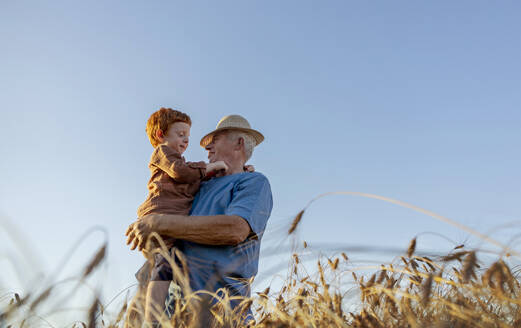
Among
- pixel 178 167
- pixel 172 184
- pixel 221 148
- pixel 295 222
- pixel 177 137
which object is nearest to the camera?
pixel 295 222

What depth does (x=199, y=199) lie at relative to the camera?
4.03 m

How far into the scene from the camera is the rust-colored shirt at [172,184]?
383 cm

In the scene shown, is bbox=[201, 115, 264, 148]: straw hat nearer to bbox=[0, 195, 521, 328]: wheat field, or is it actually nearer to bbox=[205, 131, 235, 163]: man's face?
bbox=[205, 131, 235, 163]: man's face

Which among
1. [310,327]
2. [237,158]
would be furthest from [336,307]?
[237,158]

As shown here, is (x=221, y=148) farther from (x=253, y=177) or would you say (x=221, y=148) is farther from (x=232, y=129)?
(x=253, y=177)

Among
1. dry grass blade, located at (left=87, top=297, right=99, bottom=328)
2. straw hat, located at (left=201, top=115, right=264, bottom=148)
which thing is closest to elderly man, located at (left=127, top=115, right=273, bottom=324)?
straw hat, located at (left=201, top=115, right=264, bottom=148)

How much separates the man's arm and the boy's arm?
1.66ft

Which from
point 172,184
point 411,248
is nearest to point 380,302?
point 411,248

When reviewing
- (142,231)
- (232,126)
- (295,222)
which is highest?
(232,126)

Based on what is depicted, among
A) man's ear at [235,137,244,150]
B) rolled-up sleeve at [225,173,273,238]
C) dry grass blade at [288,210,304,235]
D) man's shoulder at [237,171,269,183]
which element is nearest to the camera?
dry grass blade at [288,210,304,235]

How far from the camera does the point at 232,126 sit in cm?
461

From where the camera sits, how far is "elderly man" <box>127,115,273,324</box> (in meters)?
3.35

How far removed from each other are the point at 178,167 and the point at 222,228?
0.75 metres

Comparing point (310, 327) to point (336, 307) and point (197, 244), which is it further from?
point (197, 244)
